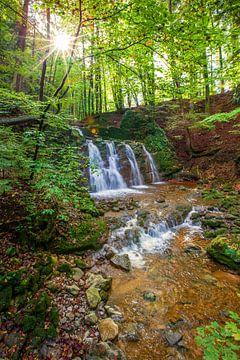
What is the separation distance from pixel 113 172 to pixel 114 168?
11.4 inches

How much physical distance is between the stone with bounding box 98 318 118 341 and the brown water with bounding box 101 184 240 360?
100 mm

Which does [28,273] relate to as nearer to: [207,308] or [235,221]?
[207,308]

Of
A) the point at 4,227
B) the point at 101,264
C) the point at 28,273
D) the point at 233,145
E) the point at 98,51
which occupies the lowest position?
the point at 101,264

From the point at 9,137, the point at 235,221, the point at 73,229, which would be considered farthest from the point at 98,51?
the point at 235,221

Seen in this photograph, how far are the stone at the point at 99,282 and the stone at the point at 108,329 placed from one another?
57cm

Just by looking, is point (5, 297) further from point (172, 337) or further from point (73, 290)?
point (172, 337)

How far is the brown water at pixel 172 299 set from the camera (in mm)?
2354

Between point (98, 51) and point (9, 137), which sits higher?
point (98, 51)

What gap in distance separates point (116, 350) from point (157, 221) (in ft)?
11.8

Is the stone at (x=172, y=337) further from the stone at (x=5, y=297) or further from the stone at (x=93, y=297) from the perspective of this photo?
the stone at (x=5, y=297)

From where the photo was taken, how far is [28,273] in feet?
9.20

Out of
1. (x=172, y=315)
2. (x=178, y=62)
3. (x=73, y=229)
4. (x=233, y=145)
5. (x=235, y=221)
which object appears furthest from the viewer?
(x=233, y=145)

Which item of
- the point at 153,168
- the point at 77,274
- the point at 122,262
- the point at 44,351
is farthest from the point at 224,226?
the point at 153,168

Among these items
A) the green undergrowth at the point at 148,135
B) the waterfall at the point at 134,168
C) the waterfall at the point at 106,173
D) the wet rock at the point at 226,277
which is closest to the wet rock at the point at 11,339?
the wet rock at the point at 226,277
